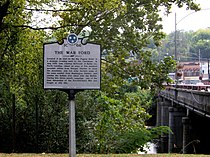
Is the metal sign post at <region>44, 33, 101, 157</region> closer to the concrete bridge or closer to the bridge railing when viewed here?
the bridge railing

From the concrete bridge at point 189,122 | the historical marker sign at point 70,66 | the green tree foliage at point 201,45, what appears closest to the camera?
the historical marker sign at point 70,66

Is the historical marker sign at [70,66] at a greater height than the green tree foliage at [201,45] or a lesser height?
lesser

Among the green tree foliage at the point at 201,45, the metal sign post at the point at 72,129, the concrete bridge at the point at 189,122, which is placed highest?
the green tree foliage at the point at 201,45

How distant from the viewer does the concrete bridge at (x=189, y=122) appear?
3071 centimetres

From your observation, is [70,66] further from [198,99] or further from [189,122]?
[189,122]

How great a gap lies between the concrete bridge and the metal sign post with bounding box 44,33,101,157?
18.4 m

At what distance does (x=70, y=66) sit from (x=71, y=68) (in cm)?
5

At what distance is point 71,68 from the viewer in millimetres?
8531

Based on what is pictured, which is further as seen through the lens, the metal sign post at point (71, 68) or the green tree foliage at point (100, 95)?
the green tree foliage at point (100, 95)

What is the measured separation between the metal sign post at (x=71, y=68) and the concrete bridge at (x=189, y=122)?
1838 cm

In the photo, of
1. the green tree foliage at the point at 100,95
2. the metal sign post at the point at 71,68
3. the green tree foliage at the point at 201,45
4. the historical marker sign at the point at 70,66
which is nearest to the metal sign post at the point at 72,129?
the metal sign post at the point at 71,68

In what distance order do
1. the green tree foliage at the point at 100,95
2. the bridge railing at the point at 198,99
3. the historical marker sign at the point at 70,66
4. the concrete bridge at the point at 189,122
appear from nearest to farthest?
1. the historical marker sign at the point at 70,66
2. the green tree foliage at the point at 100,95
3. the bridge railing at the point at 198,99
4. the concrete bridge at the point at 189,122

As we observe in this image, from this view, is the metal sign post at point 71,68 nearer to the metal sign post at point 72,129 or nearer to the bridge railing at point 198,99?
the metal sign post at point 72,129

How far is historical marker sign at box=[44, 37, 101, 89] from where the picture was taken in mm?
8539
